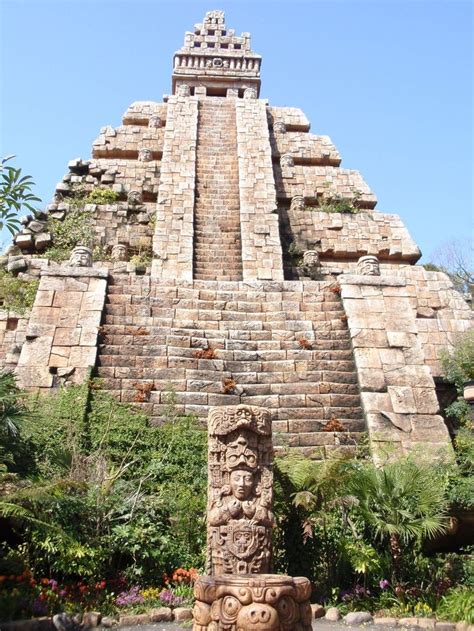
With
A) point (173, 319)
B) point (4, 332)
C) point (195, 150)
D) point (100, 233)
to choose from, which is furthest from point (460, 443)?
point (195, 150)

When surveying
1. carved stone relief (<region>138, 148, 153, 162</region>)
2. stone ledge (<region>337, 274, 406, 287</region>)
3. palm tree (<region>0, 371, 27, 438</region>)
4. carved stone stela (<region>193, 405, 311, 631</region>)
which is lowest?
carved stone stela (<region>193, 405, 311, 631</region>)

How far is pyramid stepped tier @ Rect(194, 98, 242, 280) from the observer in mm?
14562

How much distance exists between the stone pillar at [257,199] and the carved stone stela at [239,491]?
813 cm

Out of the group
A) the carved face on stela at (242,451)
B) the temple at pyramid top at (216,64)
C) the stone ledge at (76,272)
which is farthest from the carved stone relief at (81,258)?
the temple at pyramid top at (216,64)

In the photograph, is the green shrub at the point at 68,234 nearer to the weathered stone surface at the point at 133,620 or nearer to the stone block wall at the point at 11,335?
the stone block wall at the point at 11,335

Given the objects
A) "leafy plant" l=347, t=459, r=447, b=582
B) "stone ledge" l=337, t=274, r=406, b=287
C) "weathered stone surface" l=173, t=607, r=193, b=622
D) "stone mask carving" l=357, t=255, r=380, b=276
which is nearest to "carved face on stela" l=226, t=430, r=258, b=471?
"leafy plant" l=347, t=459, r=447, b=582

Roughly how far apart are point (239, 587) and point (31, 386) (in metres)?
5.71

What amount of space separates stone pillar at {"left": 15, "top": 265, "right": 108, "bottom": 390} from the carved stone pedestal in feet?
17.1

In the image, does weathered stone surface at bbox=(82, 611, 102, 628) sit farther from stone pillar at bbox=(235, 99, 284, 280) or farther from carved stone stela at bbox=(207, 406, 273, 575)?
stone pillar at bbox=(235, 99, 284, 280)

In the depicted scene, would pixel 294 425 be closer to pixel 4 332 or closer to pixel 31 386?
pixel 31 386

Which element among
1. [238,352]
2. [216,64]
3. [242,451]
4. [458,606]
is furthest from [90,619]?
[216,64]

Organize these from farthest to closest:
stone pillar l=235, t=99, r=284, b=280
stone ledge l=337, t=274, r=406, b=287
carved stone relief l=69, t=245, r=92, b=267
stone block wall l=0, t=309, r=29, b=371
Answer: stone pillar l=235, t=99, r=284, b=280 → carved stone relief l=69, t=245, r=92, b=267 → stone ledge l=337, t=274, r=406, b=287 → stone block wall l=0, t=309, r=29, b=371

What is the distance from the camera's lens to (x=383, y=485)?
6191mm

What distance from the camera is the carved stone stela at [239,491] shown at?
219 inches
